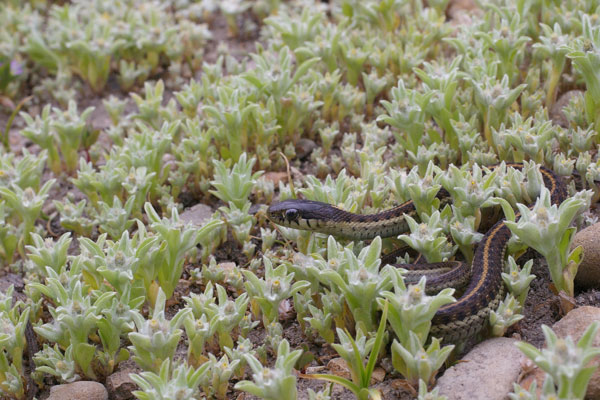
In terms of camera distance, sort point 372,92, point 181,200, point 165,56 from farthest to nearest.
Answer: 1. point 165,56
2. point 372,92
3. point 181,200

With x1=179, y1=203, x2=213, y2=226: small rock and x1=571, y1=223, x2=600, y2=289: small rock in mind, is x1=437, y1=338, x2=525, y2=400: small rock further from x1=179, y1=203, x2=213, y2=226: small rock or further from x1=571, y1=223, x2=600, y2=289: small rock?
x1=179, y1=203, x2=213, y2=226: small rock

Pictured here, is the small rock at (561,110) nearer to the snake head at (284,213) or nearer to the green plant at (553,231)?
the green plant at (553,231)

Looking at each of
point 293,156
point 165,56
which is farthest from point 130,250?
point 165,56

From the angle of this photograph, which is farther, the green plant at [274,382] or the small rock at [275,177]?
the small rock at [275,177]

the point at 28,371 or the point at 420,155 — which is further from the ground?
the point at 420,155

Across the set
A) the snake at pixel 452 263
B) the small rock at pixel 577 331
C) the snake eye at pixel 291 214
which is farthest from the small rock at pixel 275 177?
the small rock at pixel 577 331

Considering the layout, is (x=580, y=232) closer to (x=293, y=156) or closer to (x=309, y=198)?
(x=309, y=198)
